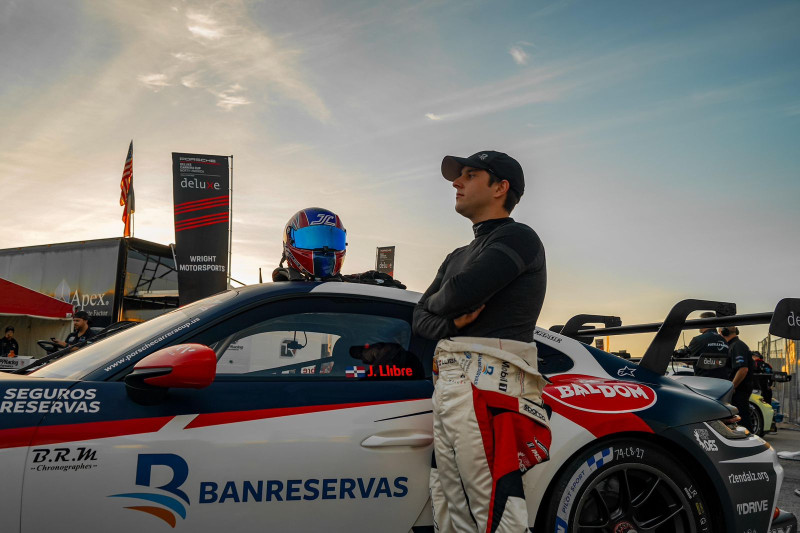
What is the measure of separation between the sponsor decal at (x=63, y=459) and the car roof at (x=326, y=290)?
2.61ft

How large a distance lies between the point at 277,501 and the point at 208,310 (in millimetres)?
775

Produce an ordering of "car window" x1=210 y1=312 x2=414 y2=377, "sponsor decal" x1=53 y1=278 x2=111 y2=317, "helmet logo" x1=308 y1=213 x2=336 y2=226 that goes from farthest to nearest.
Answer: "sponsor decal" x1=53 y1=278 x2=111 y2=317, "helmet logo" x1=308 y1=213 x2=336 y2=226, "car window" x1=210 y1=312 x2=414 y2=377

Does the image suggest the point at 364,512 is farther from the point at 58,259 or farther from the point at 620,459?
the point at 58,259

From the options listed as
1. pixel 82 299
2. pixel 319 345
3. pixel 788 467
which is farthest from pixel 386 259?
pixel 319 345

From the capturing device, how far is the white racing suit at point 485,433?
2.12 m

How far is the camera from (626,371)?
2.98 metres

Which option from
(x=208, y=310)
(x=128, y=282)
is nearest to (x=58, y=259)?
(x=128, y=282)

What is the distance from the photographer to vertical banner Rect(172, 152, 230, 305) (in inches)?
500

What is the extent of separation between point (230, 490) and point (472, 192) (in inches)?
55.7

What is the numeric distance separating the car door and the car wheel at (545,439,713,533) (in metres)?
0.69

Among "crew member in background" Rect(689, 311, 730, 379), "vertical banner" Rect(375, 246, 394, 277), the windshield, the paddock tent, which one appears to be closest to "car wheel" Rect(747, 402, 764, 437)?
"crew member in background" Rect(689, 311, 730, 379)

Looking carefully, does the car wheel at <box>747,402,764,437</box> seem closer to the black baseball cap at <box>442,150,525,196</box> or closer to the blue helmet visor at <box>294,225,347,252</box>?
the blue helmet visor at <box>294,225,347,252</box>

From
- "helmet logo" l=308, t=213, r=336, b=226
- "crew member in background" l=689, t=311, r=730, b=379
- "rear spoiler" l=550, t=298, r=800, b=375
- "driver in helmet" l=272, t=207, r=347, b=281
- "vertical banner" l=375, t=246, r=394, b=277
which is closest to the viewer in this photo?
"rear spoiler" l=550, t=298, r=800, b=375

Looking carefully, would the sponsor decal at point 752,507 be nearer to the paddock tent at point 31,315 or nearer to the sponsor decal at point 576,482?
the sponsor decal at point 576,482
